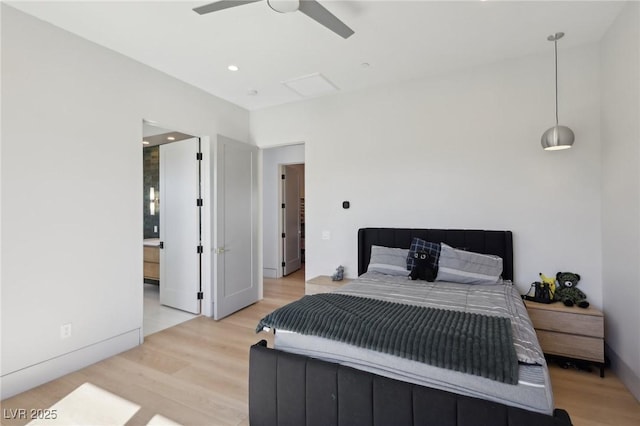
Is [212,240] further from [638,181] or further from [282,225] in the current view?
[638,181]

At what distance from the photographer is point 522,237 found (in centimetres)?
318

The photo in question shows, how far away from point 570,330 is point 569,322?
0.07m

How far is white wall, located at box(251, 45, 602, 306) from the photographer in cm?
296

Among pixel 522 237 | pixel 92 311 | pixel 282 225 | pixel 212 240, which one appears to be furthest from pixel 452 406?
pixel 282 225

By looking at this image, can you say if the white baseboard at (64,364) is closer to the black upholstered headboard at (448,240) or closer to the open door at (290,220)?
the black upholstered headboard at (448,240)

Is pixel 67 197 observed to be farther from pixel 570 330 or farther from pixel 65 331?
pixel 570 330

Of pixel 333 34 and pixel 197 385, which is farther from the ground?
pixel 333 34

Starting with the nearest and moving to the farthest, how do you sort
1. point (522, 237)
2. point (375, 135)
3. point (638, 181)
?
1. point (638, 181)
2. point (522, 237)
3. point (375, 135)

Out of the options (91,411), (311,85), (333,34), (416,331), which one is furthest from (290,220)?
(416,331)

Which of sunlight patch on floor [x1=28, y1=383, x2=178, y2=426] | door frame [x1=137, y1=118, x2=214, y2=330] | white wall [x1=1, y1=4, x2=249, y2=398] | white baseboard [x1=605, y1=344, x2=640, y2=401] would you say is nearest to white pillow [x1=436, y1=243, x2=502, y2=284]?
white baseboard [x1=605, y1=344, x2=640, y2=401]

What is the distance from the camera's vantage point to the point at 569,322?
264 cm

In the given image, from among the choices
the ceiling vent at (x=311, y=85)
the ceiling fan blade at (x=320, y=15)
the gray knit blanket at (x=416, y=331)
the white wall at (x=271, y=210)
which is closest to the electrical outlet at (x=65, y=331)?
the gray knit blanket at (x=416, y=331)

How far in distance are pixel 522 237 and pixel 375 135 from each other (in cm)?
202

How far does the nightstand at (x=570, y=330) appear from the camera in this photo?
8.37ft
